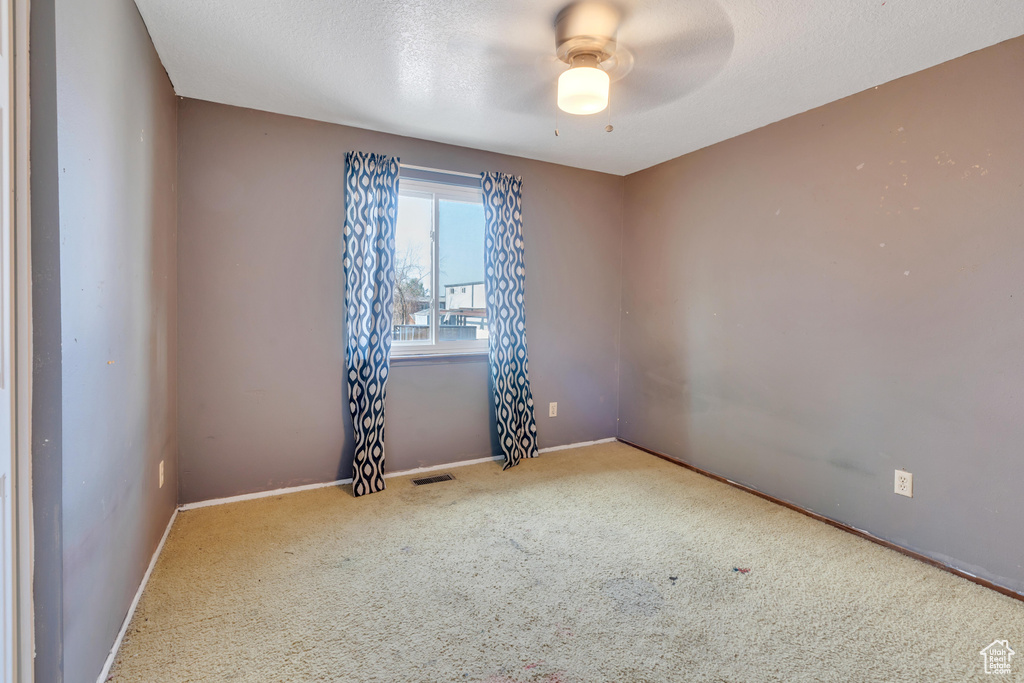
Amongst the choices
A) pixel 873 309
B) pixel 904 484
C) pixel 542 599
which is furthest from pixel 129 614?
pixel 873 309

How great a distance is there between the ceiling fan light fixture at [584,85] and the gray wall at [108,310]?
1548 mm

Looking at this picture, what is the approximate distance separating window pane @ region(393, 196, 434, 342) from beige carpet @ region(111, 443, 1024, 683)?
116 cm

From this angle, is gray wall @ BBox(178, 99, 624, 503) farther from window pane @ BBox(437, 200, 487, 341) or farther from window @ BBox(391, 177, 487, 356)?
window pane @ BBox(437, 200, 487, 341)

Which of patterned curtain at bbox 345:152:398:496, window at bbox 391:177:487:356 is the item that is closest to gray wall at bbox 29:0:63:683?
patterned curtain at bbox 345:152:398:496

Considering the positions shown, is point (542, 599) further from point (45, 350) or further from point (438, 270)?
point (438, 270)

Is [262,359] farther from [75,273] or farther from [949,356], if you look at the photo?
[949,356]

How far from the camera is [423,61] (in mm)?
2182

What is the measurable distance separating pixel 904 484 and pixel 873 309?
831 millimetres

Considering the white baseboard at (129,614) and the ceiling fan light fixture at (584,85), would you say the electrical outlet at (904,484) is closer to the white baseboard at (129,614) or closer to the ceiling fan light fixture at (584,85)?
the ceiling fan light fixture at (584,85)

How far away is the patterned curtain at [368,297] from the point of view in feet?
9.64

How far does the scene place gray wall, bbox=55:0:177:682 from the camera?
47.7 inches

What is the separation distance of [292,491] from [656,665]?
2.22 metres

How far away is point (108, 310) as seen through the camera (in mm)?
1530

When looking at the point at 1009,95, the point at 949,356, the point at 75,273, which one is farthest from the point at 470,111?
the point at 949,356
